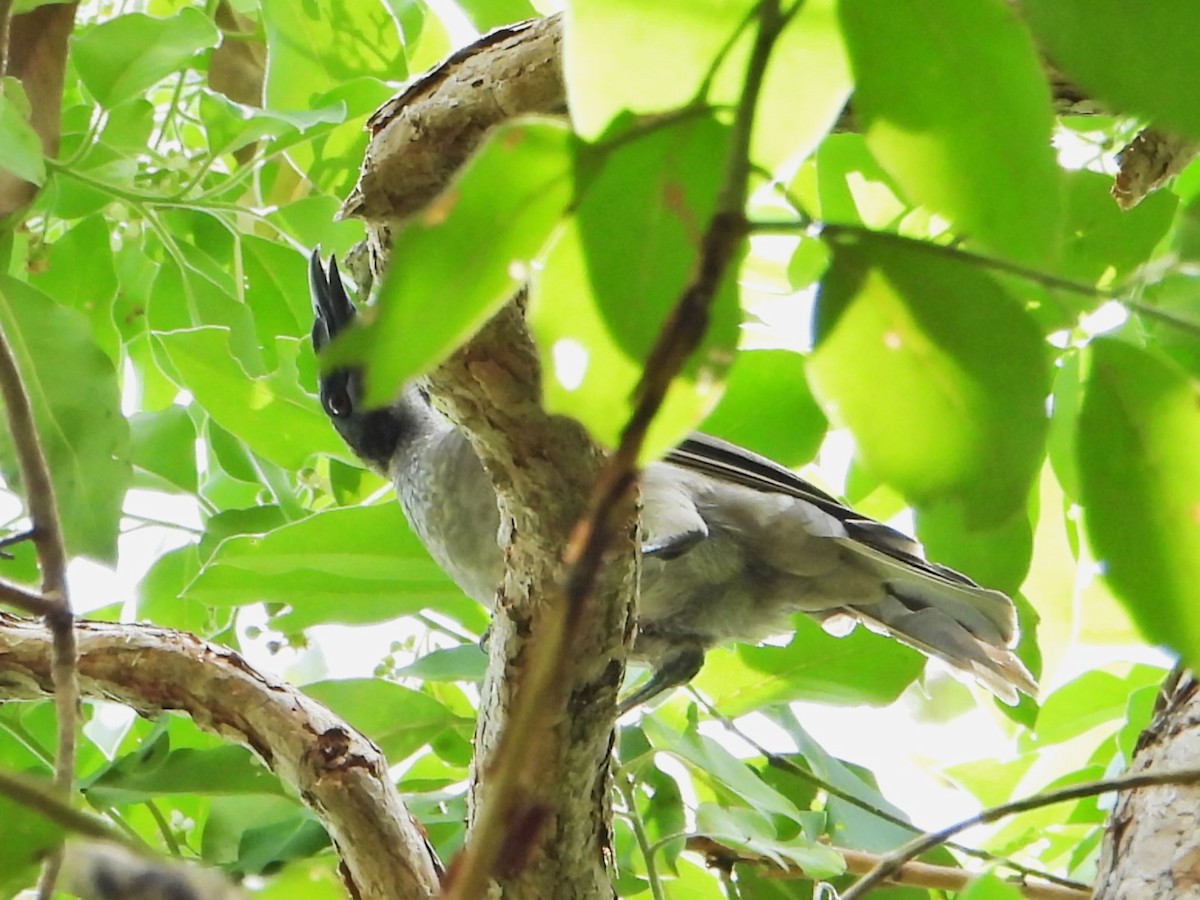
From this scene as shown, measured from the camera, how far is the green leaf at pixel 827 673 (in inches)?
55.9

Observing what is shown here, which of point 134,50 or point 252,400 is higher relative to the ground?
point 134,50

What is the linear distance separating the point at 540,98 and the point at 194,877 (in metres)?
0.60

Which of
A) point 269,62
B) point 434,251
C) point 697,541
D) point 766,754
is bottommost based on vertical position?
point 766,754

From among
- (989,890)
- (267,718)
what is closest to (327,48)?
(267,718)

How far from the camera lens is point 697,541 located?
1614mm

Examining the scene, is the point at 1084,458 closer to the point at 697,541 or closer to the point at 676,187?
the point at 676,187

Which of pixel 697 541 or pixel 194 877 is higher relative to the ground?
pixel 697 541

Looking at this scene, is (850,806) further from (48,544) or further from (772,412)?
(48,544)

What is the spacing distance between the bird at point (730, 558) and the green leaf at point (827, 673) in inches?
4.4

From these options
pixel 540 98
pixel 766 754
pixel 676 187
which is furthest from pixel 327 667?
pixel 676 187

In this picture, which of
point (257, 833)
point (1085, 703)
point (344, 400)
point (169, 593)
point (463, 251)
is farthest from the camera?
point (344, 400)

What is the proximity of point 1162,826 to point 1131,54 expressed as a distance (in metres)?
0.90

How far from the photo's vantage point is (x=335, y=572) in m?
1.32

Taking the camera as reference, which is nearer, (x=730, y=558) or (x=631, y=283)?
(x=631, y=283)
